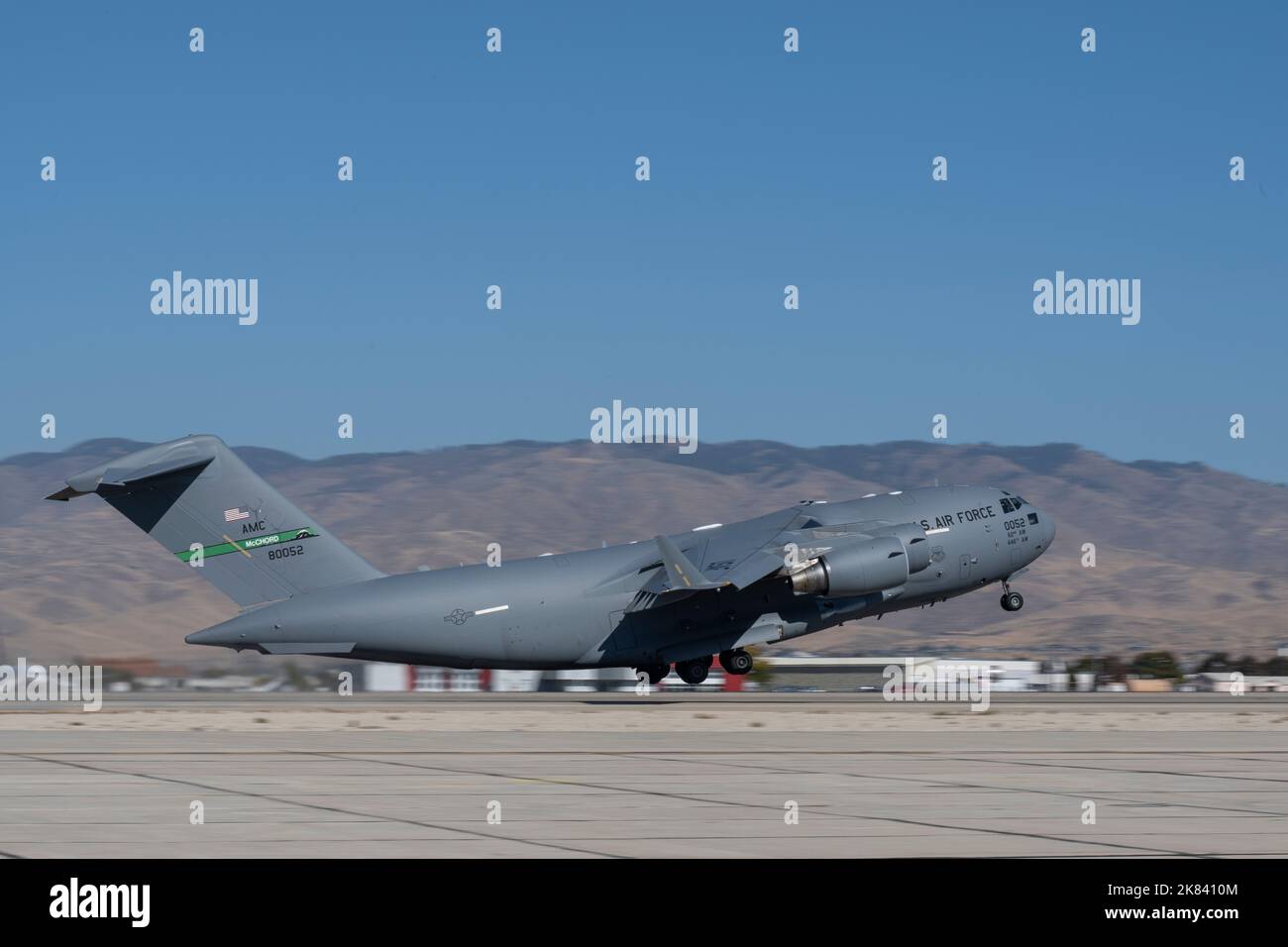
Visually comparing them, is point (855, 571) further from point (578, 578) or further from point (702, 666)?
point (578, 578)

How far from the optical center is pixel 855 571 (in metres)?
45.1

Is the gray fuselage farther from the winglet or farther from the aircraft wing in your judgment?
the winglet

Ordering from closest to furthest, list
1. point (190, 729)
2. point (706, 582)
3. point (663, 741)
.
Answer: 1. point (663, 741)
2. point (190, 729)
3. point (706, 582)

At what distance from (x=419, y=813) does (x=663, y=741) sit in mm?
13312

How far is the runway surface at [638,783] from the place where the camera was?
1702 centimetres

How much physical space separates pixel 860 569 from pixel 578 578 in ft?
26.1

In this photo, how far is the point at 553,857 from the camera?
1575cm

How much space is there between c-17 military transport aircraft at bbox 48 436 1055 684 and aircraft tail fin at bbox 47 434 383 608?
0.04 meters

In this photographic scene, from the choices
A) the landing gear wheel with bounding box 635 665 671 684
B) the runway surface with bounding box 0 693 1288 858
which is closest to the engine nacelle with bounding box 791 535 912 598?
the runway surface with bounding box 0 693 1288 858

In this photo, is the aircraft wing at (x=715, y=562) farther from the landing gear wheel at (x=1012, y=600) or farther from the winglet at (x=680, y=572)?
the landing gear wheel at (x=1012, y=600)

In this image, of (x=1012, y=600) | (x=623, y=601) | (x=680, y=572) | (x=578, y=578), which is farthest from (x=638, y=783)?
(x=1012, y=600)

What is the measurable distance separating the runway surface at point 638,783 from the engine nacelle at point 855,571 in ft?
13.7
